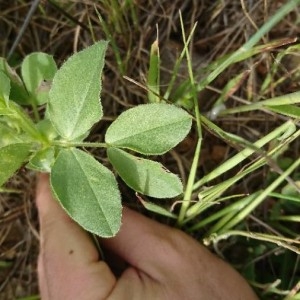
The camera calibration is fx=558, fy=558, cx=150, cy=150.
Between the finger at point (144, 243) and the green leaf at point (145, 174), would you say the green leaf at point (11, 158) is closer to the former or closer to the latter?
the green leaf at point (145, 174)

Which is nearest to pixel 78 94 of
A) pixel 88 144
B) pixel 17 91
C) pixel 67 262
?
pixel 88 144

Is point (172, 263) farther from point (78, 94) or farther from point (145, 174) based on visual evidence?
point (78, 94)

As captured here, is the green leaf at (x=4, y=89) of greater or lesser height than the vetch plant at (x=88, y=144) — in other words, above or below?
above

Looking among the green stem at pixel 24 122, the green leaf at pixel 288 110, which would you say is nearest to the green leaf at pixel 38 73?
the green stem at pixel 24 122

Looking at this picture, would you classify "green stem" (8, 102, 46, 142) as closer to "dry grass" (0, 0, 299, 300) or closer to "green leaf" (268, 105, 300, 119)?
"dry grass" (0, 0, 299, 300)

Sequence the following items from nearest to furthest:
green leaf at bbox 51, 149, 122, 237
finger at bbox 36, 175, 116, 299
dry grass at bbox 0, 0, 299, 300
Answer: green leaf at bbox 51, 149, 122, 237 → finger at bbox 36, 175, 116, 299 → dry grass at bbox 0, 0, 299, 300

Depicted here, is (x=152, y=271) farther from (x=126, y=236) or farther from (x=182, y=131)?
(x=182, y=131)

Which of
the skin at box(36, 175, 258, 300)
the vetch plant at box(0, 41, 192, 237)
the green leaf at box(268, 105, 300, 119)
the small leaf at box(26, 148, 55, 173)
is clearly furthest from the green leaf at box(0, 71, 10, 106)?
the green leaf at box(268, 105, 300, 119)

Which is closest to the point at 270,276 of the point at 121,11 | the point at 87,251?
the point at 87,251
